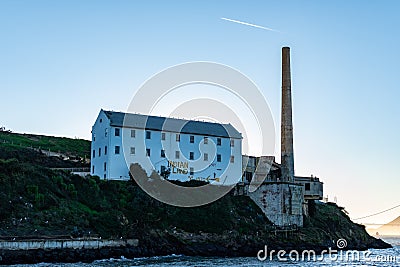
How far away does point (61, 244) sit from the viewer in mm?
44969

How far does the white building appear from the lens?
223 ft

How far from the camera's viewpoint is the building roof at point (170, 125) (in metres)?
69.9

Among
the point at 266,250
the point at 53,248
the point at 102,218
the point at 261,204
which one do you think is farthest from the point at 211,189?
the point at 53,248

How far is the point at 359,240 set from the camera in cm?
7881

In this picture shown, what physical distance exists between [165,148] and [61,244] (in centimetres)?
2805

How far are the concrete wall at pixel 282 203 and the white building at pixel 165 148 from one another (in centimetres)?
739

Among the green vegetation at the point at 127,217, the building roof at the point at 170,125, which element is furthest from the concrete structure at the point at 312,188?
the building roof at the point at 170,125

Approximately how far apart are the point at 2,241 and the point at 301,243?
34.1 metres

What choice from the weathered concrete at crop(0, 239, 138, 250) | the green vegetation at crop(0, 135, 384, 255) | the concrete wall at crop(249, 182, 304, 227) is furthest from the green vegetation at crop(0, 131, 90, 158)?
the weathered concrete at crop(0, 239, 138, 250)

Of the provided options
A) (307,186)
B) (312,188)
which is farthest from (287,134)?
(312,188)

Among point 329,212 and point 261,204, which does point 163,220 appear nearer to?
point 261,204

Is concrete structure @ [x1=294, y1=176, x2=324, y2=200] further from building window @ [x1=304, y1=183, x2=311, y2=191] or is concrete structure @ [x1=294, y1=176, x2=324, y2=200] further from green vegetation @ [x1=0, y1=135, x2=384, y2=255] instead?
green vegetation @ [x1=0, y1=135, x2=384, y2=255]

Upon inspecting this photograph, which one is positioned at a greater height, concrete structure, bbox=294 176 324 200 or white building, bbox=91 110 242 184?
white building, bbox=91 110 242 184

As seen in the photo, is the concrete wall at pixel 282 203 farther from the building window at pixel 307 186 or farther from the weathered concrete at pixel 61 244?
the weathered concrete at pixel 61 244
